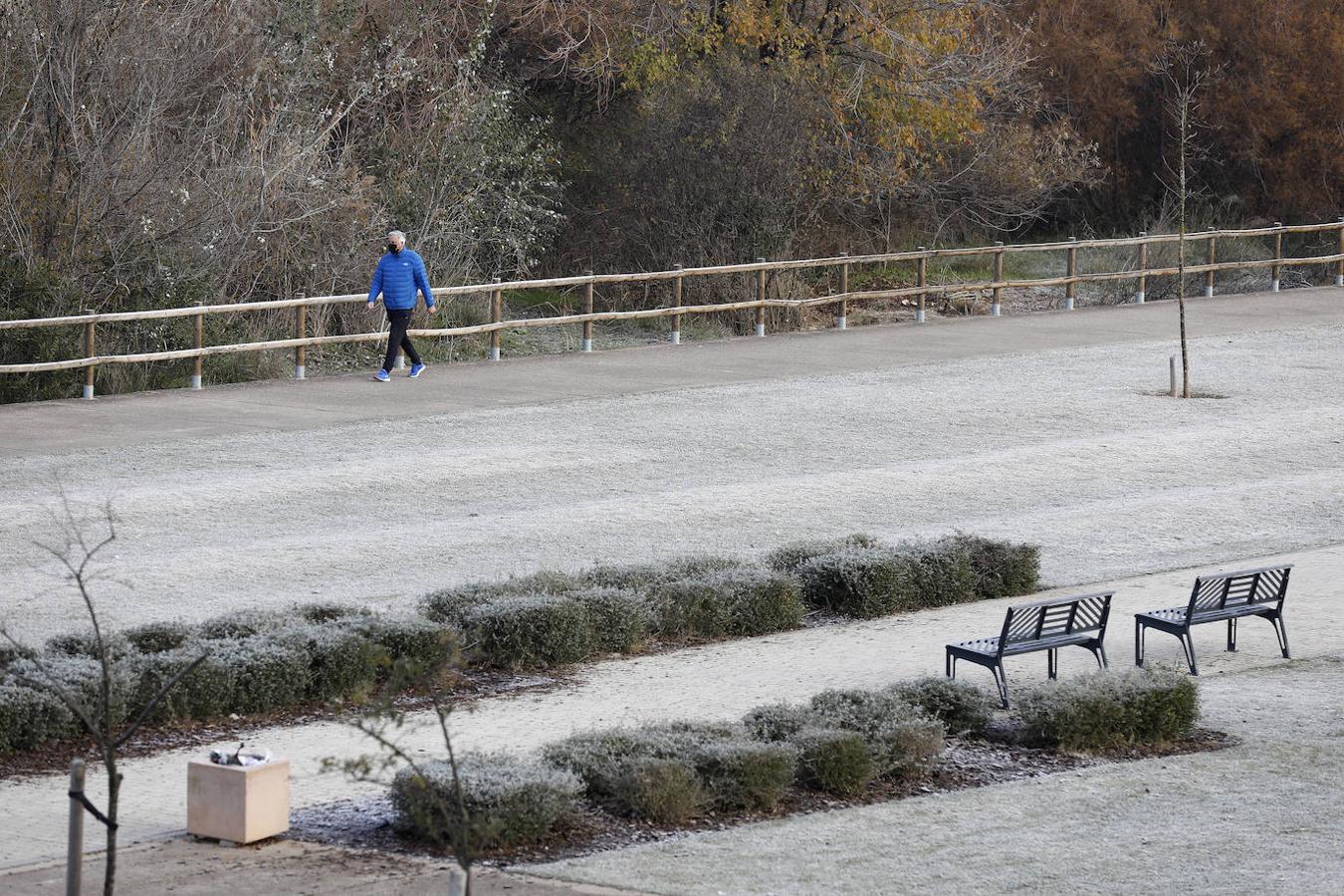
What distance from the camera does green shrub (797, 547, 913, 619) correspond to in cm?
1276

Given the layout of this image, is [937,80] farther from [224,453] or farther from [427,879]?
[427,879]

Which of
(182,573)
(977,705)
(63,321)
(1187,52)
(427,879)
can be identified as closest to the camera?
(427,879)

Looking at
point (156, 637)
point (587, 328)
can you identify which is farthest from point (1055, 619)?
point (587, 328)

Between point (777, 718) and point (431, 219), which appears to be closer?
point (777, 718)

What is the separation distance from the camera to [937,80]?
109ft

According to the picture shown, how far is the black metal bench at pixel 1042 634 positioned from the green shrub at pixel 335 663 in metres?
3.01

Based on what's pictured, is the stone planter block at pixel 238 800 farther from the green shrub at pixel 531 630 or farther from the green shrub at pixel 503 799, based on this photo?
the green shrub at pixel 531 630

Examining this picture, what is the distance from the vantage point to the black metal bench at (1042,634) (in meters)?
10.6

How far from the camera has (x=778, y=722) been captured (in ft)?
30.1

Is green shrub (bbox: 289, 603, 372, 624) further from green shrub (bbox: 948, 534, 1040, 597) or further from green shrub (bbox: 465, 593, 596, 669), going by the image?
green shrub (bbox: 948, 534, 1040, 597)

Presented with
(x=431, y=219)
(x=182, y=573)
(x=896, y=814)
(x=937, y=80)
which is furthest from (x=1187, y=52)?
(x=896, y=814)

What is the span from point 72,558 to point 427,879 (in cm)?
689

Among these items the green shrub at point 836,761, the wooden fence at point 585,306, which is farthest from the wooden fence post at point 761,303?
the green shrub at point 836,761

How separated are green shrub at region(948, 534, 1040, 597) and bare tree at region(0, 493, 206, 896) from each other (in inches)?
217
